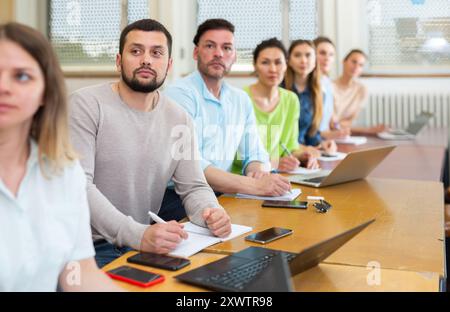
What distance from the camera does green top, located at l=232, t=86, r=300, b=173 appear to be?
3229 mm

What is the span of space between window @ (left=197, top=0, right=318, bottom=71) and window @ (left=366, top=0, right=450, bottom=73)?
0.66m

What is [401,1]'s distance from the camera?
5.83 metres

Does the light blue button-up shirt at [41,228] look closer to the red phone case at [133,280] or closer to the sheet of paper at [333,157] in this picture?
the red phone case at [133,280]

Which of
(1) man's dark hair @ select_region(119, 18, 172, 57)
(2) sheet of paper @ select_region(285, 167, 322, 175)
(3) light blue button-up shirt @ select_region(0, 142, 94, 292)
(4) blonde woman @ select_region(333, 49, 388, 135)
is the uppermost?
(1) man's dark hair @ select_region(119, 18, 172, 57)

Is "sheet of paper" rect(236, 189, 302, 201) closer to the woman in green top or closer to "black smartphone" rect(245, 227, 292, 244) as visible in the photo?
"black smartphone" rect(245, 227, 292, 244)

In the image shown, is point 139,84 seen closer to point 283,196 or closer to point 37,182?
point 283,196

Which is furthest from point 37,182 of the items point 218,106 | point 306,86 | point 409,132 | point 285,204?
point 409,132

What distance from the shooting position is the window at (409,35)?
5.79 m

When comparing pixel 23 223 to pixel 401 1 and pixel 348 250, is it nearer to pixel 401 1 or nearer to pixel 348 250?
pixel 348 250

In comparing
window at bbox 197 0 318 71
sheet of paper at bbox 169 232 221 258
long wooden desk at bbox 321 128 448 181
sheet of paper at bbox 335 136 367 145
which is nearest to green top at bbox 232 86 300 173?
long wooden desk at bbox 321 128 448 181

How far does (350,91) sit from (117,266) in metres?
4.20

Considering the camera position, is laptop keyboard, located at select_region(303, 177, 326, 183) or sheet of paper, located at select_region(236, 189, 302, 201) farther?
laptop keyboard, located at select_region(303, 177, 326, 183)

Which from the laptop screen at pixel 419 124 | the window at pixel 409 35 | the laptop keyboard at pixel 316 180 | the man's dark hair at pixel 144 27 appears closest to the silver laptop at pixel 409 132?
the laptop screen at pixel 419 124
